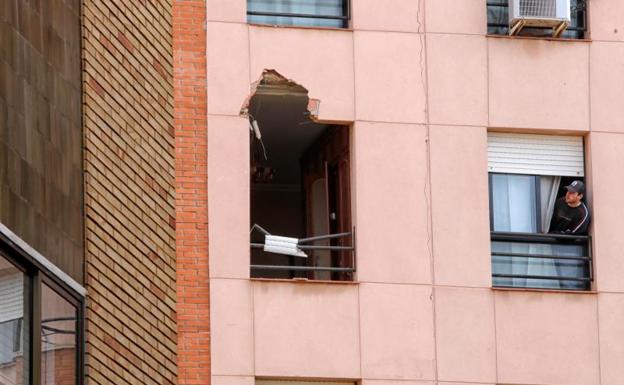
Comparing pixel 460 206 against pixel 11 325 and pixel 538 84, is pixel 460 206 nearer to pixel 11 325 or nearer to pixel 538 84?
pixel 538 84

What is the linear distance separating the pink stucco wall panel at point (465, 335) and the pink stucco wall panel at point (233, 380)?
2313 mm

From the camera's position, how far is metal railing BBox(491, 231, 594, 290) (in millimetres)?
27141

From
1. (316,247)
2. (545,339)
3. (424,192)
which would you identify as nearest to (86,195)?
(316,247)

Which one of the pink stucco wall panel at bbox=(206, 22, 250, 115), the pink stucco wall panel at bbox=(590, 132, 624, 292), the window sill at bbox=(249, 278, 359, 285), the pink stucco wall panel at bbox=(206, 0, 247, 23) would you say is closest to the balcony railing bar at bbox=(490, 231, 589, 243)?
the pink stucco wall panel at bbox=(590, 132, 624, 292)

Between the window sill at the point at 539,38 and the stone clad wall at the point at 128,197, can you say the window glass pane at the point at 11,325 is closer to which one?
the stone clad wall at the point at 128,197

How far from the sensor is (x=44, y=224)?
1991 centimetres

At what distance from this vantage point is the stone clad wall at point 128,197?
2156cm

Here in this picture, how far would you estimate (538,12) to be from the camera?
1075 inches

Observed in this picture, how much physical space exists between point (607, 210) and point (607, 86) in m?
1.61

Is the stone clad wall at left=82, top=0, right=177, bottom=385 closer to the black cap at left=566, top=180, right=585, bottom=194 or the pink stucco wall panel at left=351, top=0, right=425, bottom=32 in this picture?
the pink stucco wall panel at left=351, top=0, right=425, bottom=32

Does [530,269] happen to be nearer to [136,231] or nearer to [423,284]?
[423,284]

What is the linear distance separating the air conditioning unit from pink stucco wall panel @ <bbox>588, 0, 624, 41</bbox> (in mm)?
564

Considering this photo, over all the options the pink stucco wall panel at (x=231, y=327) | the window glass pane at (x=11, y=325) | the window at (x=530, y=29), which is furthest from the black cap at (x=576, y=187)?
the window glass pane at (x=11, y=325)

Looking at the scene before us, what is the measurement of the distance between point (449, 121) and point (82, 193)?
7058 millimetres
